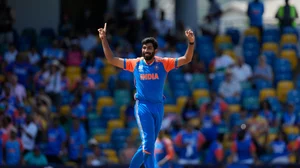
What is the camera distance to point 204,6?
3406 cm

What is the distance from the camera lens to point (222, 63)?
2248cm

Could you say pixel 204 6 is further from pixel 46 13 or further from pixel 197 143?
pixel 197 143

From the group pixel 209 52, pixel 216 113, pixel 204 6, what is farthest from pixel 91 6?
pixel 204 6

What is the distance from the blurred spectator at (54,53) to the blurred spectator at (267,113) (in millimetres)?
4764

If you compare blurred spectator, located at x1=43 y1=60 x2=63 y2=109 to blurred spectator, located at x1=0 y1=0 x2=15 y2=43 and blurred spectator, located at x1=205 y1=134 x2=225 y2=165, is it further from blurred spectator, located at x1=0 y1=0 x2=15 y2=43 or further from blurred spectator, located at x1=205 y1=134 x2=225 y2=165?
blurred spectator, located at x1=205 y1=134 x2=225 y2=165

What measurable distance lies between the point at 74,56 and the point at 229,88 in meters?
3.68

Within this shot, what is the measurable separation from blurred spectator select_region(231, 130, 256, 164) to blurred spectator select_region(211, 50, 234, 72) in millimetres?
2911

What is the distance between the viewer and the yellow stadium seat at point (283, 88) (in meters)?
22.2

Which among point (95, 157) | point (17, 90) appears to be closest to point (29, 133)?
point (17, 90)

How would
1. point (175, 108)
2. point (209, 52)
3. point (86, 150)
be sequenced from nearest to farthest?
point (86, 150) < point (175, 108) < point (209, 52)

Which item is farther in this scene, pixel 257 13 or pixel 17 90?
pixel 257 13

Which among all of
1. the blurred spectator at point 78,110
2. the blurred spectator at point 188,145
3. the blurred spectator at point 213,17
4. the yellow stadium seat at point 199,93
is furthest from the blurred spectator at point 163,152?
the blurred spectator at point 213,17

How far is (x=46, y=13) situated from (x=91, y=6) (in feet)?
6.39

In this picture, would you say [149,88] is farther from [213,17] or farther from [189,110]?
[213,17]
